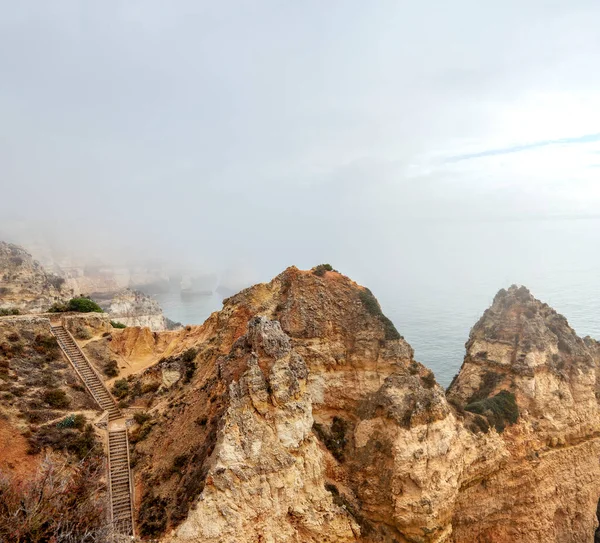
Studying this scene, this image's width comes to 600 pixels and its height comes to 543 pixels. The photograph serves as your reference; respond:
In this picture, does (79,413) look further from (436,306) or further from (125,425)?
(436,306)

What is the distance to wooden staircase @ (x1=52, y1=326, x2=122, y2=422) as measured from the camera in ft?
97.3

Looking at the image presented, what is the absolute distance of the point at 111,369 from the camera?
34.4 metres

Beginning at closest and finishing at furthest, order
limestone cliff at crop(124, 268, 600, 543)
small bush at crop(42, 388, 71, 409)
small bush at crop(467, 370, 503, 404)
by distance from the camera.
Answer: limestone cliff at crop(124, 268, 600, 543)
small bush at crop(42, 388, 71, 409)
small bush at crop(467, 370, 503, 404)

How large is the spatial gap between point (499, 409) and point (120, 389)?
29751 millimetres

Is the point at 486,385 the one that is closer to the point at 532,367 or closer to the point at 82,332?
the point at 532,367

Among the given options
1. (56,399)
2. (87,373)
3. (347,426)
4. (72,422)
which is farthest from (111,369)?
(347,426)

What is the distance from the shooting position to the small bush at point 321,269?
33750 mm

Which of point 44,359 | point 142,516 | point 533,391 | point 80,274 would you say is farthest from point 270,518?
point 80,274

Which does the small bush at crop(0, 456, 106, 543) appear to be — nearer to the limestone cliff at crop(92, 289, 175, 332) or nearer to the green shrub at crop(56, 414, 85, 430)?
the green shrub at crop(56, 414, 85, 430)

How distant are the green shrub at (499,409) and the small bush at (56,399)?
29.9m

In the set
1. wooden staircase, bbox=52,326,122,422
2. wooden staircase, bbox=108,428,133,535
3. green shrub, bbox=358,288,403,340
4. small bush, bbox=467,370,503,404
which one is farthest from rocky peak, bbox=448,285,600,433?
wooden staircase, bbox=52,326,122,422

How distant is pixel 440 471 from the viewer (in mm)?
25016

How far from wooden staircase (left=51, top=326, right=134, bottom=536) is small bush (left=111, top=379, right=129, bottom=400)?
50 centimetres

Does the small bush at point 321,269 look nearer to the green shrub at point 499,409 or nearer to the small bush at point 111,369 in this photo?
the green shrub at point 499,409
